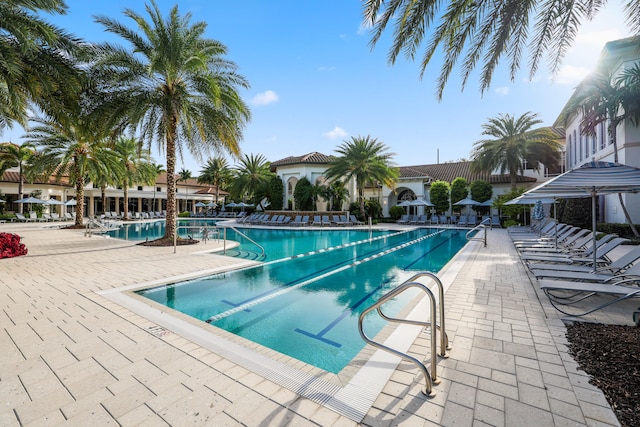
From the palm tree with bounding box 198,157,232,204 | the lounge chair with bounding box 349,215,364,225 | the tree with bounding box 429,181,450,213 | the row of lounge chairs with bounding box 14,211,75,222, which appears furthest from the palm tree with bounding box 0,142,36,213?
the tree with bounding box 429,181,450,213

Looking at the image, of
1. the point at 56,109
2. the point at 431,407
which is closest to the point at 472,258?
the point at 431,407

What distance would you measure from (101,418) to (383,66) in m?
6.32

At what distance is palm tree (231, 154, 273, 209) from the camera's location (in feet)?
117

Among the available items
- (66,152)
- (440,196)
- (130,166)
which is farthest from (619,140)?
(130,166)

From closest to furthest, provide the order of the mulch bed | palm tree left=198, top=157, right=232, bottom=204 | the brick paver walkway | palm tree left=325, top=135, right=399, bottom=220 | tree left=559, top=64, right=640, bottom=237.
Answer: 1. the brick paver walkway
2. the mulch bed
3. tree left=559, top=64, right=640, bottom=237
4. palm tree left=325, top=135, right=399, bottom=220
5. palm tree left=198, top=157, right=232, bottom=204

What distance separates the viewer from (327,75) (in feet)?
46.0

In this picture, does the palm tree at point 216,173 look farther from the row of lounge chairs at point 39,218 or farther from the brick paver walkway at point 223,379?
the brick paver walkway at point 223,379

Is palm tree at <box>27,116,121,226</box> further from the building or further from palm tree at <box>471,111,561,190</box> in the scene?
palm tree at <box>471,111,561,190</box>

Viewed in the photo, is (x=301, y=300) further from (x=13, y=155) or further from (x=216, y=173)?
(x=216, y=173)

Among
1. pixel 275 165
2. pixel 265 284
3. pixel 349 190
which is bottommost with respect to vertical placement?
pixel 265 284

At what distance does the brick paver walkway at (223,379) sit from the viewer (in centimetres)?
237

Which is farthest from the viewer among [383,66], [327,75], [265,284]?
[327,75]

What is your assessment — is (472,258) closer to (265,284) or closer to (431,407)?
(265,284)

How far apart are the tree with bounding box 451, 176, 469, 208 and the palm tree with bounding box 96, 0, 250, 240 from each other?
22.8 m
